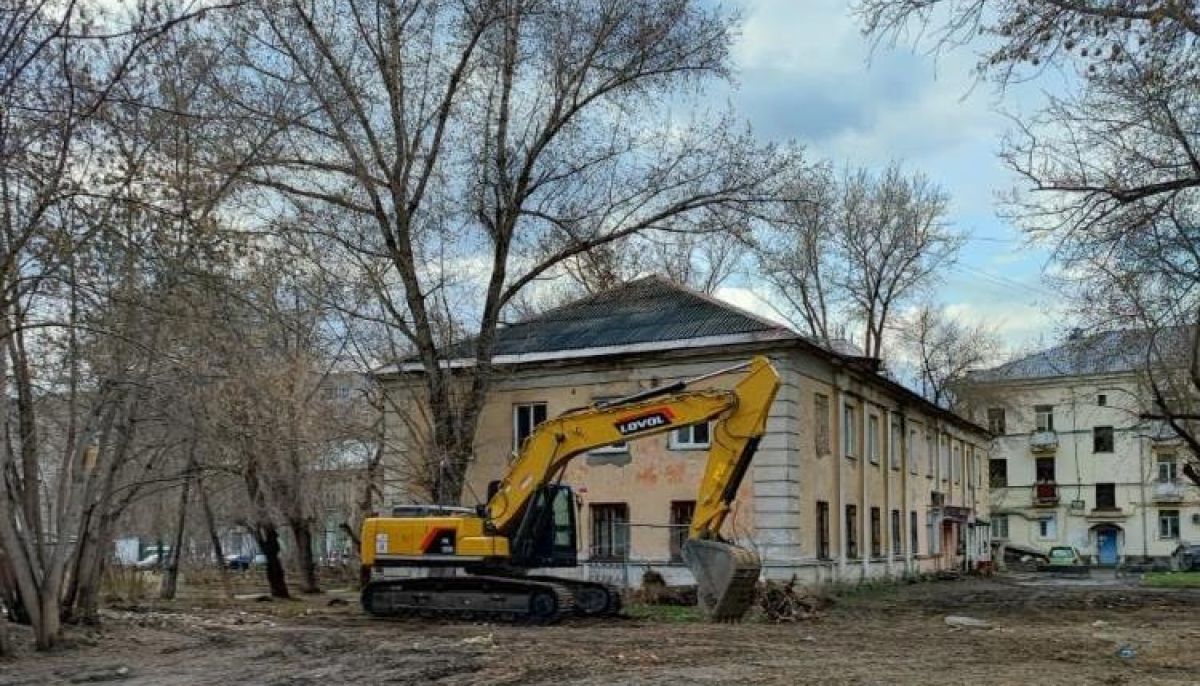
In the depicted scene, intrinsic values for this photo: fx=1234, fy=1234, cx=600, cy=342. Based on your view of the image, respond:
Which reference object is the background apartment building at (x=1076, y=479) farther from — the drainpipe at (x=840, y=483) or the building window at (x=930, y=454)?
the drainpipe at (x=840, y=483)

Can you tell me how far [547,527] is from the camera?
65.5 ft

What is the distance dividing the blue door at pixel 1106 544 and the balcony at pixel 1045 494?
9.56 feet

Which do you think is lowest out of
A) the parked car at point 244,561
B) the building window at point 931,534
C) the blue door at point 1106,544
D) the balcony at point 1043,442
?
the blue door at point 1106,544

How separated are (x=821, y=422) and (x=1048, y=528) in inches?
1838

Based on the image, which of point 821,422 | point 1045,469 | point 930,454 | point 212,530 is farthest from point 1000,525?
point 212,530

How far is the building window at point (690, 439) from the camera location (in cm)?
2755

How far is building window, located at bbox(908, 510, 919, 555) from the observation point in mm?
37062

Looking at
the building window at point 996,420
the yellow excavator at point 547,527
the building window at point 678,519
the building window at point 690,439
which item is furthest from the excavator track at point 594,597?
the building window at point 996,420

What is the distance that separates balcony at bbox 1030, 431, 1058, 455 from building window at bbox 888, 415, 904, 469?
37.4 meters

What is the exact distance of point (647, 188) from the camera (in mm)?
26453

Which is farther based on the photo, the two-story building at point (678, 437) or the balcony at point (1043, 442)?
the balcony at point (1043, 442)

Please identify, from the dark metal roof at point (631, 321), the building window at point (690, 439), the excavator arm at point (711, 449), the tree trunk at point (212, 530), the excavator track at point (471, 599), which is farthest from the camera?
the dark metal roof at point (631, 321)

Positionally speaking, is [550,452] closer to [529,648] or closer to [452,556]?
[452,556]

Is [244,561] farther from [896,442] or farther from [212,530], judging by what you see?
[896,442]
